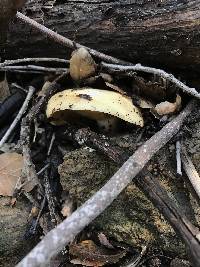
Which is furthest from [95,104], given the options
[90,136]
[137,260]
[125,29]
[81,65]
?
[137,260]

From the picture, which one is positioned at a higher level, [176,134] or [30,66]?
[30,66]

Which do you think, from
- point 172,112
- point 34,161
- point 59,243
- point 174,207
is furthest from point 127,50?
point 59,243

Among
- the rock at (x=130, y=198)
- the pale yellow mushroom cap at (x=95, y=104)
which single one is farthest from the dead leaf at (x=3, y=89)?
the rock at (x=130, y=198)

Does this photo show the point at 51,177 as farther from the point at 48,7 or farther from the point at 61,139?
the point at 48,7

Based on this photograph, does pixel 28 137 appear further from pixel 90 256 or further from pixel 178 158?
pixel 178 158

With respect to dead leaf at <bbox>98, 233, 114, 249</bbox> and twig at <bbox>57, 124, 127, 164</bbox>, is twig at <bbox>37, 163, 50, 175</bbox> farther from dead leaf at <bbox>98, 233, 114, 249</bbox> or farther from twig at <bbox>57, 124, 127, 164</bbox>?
dead leaf at <bbox>98, 233, 114, 249</bbox>

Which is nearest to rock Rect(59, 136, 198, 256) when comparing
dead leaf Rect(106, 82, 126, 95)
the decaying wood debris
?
the decaying wood debris
